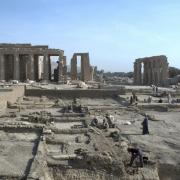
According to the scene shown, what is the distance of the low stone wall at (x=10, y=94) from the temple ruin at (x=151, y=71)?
20708mm

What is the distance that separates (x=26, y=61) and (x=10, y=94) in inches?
884

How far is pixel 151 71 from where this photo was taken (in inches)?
2060

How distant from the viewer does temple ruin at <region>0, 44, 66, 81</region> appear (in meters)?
45.8

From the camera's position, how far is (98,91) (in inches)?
1334

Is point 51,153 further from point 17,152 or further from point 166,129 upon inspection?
point 166,129

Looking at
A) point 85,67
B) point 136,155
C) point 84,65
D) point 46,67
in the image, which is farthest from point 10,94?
point 85,67

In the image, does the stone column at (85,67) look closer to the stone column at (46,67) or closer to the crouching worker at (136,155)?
the stone column at (46,67)

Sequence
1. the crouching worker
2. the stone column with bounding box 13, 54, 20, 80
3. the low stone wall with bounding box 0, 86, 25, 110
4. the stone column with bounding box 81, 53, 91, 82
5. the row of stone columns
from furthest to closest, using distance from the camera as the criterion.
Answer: the stone column with bounding box 81, 53, 91, 82, the row of stone columns, the stone column with bounding box 13, 54, 20, 80, the low stone wall with bounding box 0, 86, 25, 110, the crouching worker

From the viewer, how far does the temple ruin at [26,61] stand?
45.8 metres

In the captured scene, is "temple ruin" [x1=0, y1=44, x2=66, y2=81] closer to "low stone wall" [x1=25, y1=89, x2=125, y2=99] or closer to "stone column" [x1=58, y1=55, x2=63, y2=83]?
"stone column" [x1=58, y1=55, x2=63, y2=83]

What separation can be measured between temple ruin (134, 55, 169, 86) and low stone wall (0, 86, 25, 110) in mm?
20708

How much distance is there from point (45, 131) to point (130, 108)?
411 inches

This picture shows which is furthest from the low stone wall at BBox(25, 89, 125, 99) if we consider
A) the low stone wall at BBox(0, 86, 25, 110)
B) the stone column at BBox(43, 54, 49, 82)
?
the stone column at BBox(43, 54, 49, 82)

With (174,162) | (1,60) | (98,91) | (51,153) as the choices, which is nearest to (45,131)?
(51,153)
